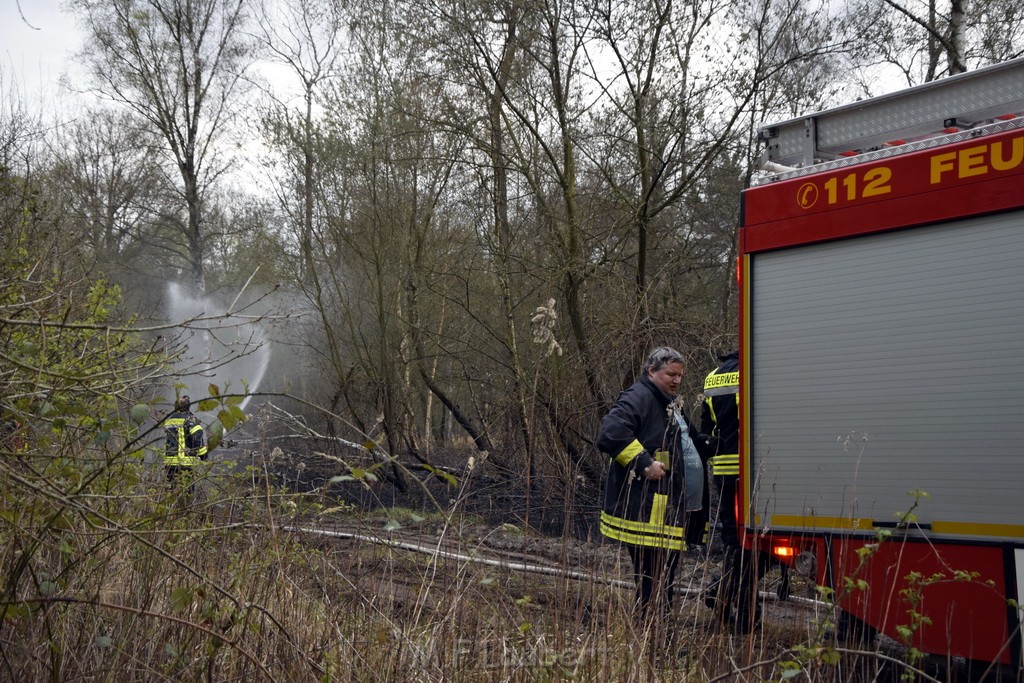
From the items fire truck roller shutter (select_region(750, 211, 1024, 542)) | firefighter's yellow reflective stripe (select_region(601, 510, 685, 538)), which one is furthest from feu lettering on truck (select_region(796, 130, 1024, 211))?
firefighter's yellow reflective stripe (select_region(601, 510, 685, 538))

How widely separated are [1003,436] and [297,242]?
629 inches

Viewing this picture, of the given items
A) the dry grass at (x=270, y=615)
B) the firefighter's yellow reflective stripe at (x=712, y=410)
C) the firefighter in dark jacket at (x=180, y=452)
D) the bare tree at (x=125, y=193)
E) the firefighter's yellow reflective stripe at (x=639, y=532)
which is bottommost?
the dry grass at (x=270, y=615)

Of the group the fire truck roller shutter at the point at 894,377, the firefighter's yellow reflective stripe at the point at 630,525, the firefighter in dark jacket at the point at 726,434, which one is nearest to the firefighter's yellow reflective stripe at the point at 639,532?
the firefighter's yellow reflective stripe at the point at 630,525

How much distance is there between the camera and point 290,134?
1861cm

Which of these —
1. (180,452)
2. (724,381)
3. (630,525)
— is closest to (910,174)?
(724,381)

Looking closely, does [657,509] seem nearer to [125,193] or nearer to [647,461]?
[647,461]

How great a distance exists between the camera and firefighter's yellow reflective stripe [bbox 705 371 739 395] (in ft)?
19.3

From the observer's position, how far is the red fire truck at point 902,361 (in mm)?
4316

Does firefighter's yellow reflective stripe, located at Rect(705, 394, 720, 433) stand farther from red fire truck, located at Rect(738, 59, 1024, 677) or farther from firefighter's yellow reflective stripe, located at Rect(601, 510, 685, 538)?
firefighter's yellow reflective stripe, located at Rect(601, 510, 685, 538)

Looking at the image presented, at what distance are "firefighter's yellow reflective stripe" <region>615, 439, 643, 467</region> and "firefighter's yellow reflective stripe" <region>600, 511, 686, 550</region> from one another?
30 cm

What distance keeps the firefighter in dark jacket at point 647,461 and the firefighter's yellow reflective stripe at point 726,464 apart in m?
0.41

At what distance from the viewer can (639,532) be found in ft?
15.9

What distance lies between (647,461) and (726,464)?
3.46 ft

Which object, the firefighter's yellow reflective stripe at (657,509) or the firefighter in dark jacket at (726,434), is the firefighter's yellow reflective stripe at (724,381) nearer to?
the firefighter in dark jacket at (726,434)
